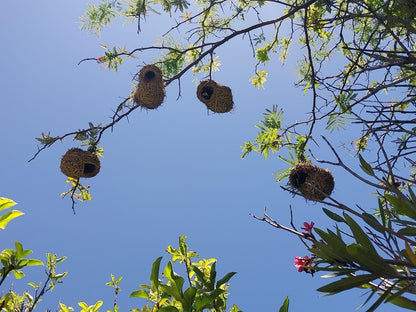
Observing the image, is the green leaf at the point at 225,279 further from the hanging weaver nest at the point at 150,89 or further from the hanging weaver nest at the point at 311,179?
the hanging weaver nest at the point at 150,89

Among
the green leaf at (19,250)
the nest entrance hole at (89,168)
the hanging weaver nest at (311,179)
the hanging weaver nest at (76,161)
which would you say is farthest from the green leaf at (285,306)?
the nest entrance hole at (89,168)

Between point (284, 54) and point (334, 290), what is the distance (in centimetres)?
349

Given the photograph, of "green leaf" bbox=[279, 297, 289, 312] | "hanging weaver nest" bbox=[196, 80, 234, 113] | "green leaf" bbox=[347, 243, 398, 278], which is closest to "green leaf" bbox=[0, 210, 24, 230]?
"green leaf" bbox=[279, 297, 289, 312]

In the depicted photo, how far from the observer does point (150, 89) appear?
114 inches

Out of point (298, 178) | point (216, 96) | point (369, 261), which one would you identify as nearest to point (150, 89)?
point (216, 96)

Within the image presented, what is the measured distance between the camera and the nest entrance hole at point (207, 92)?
3.22m

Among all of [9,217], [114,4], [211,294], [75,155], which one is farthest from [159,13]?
[211,294]

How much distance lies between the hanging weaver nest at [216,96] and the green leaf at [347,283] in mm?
2405

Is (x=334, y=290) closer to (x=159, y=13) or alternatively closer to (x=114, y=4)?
(x=159, y=13)

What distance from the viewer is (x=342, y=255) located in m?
0.90

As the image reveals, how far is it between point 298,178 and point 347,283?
169 centimetres

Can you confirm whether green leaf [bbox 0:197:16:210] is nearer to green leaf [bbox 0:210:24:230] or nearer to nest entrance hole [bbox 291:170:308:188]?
green leaf [bbox 0:210:24:230]

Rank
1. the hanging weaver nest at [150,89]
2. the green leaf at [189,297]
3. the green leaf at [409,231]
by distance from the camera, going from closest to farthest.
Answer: the green leaf at [189,297] < the green leaf at [409,231] < the hanging weaver nest at [150,89]

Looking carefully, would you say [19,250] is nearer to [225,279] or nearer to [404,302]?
[225,279]
